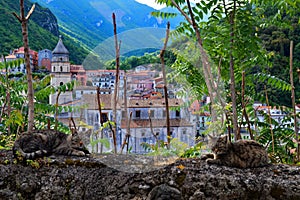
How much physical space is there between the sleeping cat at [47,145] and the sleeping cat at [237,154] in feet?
2.33


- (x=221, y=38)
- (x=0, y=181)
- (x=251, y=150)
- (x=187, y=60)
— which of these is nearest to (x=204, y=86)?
(x=187, y=60)

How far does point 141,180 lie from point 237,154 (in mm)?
492

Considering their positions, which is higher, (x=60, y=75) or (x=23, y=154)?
(x=60, y=75)

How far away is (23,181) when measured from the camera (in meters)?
1.55

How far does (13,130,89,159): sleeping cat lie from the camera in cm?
167

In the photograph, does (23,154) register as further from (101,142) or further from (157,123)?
(157,123)

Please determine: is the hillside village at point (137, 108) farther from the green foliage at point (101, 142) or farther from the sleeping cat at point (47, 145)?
the sleeping cat at point (47, 145)

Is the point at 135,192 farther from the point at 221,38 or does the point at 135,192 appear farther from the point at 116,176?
the point at 221,38

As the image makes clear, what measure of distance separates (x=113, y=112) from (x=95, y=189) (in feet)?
1.27

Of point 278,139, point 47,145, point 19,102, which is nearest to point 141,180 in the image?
point 47,145

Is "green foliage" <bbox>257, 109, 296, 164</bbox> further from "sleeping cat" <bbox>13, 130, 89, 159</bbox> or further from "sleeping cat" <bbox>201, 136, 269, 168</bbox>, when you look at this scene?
"sleeping cat" <bbox>13, 130, 89, 159</bbox>

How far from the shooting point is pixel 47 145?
1769mm

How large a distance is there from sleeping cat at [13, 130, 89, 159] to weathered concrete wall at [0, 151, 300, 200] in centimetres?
7

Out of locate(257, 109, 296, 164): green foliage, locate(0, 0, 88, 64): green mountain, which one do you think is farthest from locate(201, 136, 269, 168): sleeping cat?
locate(0, 0, 88, 64): green mountain
